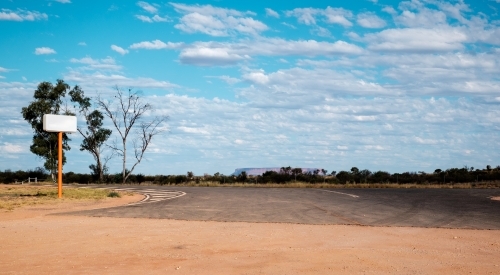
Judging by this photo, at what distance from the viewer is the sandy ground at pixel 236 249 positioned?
31.4 feet

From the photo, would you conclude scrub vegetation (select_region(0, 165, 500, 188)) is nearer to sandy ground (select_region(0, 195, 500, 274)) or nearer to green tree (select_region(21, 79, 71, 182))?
green tree (select_region(21, 79, 71, 182))

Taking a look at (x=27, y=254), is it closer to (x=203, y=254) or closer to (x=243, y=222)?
(x=203, y=254)

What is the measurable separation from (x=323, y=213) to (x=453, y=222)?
453 centimetres

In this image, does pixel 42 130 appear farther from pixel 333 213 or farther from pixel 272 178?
pixel 333 213

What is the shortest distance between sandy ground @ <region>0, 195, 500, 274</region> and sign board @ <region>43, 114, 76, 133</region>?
38.8ft

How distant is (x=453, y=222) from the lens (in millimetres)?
17672

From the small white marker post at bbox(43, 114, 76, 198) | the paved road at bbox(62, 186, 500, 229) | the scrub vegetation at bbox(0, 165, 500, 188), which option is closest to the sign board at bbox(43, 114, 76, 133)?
the small white marker post at bbox(43, 114, 76, 198)

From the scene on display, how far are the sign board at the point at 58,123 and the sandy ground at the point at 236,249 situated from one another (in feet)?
38.8

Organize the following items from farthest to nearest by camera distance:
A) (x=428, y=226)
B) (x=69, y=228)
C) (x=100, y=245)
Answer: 1. (x=428, y=226)
2. (x=69, y=228)
3. (x=100, y=245)

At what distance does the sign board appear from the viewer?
28128mm

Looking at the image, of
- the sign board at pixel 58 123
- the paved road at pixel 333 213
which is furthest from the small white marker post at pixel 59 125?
the paved road at pixel 333 213

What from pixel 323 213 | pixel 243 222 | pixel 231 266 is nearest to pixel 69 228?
pixel 243 222

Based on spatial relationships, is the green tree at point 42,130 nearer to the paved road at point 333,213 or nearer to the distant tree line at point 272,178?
the distant tree line at point 272,178

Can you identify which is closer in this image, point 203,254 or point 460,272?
point 460,272
